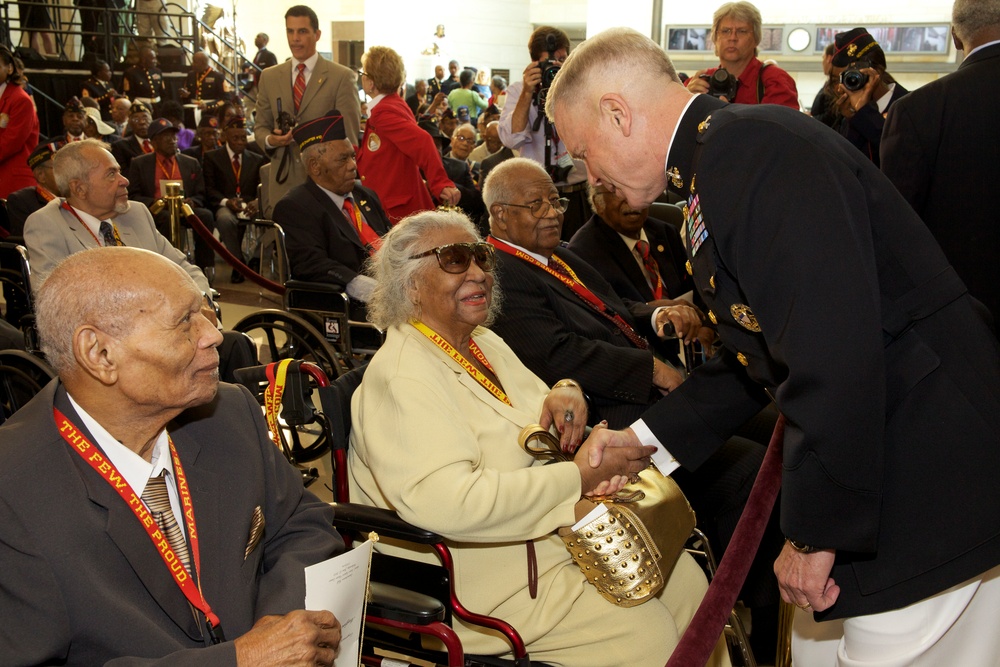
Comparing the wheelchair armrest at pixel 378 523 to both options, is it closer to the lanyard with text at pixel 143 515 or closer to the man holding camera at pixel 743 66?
the lanyard with text at pixel 143 515

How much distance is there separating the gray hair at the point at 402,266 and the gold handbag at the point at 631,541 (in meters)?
0.70

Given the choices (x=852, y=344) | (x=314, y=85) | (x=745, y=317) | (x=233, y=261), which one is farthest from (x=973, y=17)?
(x=233, y=261)

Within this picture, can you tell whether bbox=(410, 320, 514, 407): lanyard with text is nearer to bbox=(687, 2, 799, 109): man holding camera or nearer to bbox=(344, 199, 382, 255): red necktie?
bbox=(344, 199, 382, 255): red necktie

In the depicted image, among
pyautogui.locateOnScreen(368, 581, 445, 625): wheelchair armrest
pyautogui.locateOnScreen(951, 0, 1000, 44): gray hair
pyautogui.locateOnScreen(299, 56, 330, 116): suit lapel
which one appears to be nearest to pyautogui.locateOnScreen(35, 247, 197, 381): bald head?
pyautogui.locateOnScreen(368, 581, 445, 625): wheelchair armrest

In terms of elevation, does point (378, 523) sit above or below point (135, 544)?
below

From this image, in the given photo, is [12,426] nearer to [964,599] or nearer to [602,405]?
[964,599]

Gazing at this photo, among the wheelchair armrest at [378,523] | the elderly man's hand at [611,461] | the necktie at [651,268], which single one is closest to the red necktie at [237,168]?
the necktie at [651,268]

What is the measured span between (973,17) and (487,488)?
256 cm

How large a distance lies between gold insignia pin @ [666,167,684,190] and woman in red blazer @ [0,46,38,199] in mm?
6384

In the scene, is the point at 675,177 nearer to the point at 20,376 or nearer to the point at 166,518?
the point at 166,518

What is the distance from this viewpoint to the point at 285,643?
5.00 ft

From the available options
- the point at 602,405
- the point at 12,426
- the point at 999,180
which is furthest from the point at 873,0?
the point at 12,426

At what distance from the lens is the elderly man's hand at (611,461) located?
2.11m

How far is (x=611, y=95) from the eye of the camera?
1.53 m
